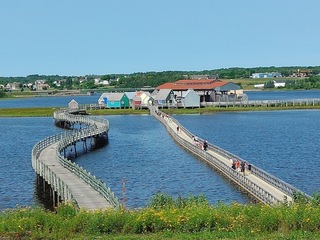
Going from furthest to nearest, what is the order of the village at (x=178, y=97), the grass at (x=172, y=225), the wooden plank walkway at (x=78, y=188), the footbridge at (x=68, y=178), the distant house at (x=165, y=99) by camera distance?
the distant house at (x=165, y=99) → the village at (x=178, y=97) → the footbridge at (x=68, y=178) → the wooden plank walkway at (x=78, y=188) → the grass at (x=172, y=225)

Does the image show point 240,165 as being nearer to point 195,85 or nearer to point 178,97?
point 178,97

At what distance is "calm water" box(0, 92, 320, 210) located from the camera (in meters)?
44.9

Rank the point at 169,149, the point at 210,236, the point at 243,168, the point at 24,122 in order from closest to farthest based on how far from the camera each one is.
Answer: the point at 210,236, the point at 243,168, the point at 169,149, the point at 24,122

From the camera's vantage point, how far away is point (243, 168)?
150 ft

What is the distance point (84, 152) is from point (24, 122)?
169 feet

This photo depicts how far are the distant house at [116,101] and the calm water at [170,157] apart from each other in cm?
2303

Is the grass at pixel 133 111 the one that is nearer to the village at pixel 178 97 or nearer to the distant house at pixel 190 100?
the distant house at pixel 190 100

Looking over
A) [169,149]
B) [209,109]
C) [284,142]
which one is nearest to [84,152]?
[169,149]

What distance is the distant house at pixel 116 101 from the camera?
5369 inches

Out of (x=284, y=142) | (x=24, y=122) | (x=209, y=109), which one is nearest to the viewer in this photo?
(x=284, y=142)

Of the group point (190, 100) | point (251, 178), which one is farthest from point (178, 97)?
point (251, 178)

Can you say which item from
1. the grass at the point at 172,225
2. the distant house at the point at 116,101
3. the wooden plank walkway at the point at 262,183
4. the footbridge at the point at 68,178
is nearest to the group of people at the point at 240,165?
the wooden plank walkway at the point at 262,183

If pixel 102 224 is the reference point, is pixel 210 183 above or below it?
below

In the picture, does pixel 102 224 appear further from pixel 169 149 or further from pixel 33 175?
pixel 169 149
